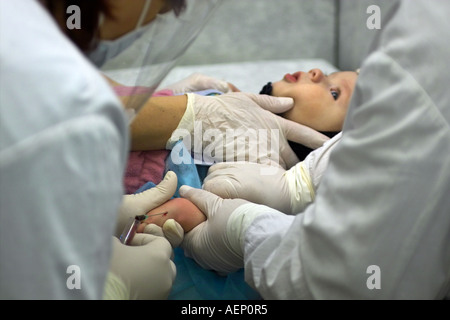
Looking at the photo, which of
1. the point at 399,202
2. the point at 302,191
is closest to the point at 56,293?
the point at 399,202

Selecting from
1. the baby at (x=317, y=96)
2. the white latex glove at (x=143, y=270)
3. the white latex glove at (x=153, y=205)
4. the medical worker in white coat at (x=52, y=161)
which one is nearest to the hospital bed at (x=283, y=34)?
the baby at (x=317, y=96)

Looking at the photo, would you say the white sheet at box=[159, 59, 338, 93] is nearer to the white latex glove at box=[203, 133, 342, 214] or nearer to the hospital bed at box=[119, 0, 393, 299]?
the hospital bed at box=[119, 0, 393, 299]

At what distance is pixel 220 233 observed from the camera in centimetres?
85

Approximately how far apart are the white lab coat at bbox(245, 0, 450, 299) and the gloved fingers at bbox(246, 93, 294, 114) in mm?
668

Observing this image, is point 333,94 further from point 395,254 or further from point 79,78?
point 79,78

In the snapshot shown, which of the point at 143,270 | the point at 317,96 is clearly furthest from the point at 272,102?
the point at 143,270

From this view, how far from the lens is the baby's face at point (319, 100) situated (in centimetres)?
129

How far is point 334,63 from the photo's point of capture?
214cm

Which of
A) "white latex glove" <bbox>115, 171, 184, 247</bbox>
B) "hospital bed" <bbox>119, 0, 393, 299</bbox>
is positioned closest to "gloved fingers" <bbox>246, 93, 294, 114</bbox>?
"white latex glove" <bbox>115, 171, 184, 247</bbox>

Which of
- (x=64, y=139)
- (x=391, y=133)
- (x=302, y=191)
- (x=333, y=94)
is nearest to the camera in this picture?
(x=64, y=139)

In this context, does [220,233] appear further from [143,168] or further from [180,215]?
[143,168]

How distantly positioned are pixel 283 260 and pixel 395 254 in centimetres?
13

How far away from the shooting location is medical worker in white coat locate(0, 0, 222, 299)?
1.38 feet

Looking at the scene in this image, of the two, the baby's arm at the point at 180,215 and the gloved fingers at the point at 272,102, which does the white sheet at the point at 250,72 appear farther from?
the baby's arm at the point at 180,215
